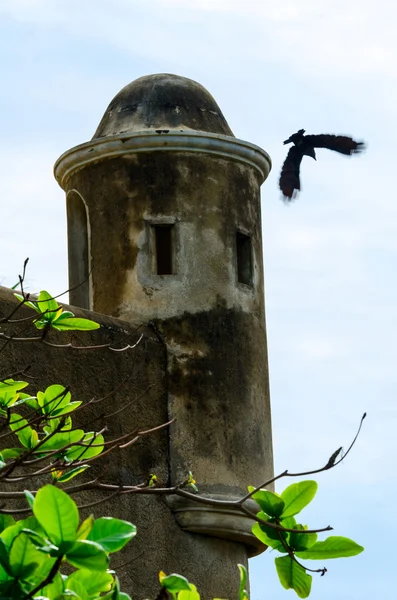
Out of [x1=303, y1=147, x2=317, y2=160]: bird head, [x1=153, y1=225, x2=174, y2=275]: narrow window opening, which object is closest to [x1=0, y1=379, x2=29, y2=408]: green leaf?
[x1=153, y1=225, x2=174, y2=275]: narrow window opening

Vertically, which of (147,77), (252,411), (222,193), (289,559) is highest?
(147,77)

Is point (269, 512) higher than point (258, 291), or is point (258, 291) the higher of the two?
point (258, 291)

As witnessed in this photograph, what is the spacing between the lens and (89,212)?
8781 millimetres

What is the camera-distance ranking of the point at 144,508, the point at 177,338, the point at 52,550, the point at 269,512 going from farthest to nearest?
1. the point at 177,338
2. the point at 144,508
3. the point at 269,512
4. the point at 52,550

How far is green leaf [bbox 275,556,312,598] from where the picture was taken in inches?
134

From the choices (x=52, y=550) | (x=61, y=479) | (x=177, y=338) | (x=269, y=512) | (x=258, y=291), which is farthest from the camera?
(x=258, y=291)

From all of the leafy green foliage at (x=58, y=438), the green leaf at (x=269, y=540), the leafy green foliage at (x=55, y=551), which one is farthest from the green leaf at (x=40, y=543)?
the leafy green foliage at (x=58, y=438)

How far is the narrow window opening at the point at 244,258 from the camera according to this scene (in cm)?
885

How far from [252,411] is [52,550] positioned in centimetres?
596

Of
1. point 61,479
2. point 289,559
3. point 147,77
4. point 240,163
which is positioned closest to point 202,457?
point 240,163

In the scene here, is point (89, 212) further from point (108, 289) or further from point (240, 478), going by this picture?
point (240, 478)

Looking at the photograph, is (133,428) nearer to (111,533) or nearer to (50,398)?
(50,398)

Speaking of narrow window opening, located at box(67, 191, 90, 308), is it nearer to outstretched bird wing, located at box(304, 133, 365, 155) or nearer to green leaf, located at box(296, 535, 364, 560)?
outstretched bird wing, located at box(304, 133, 365, 155)

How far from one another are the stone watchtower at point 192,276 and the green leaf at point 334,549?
4.78m
